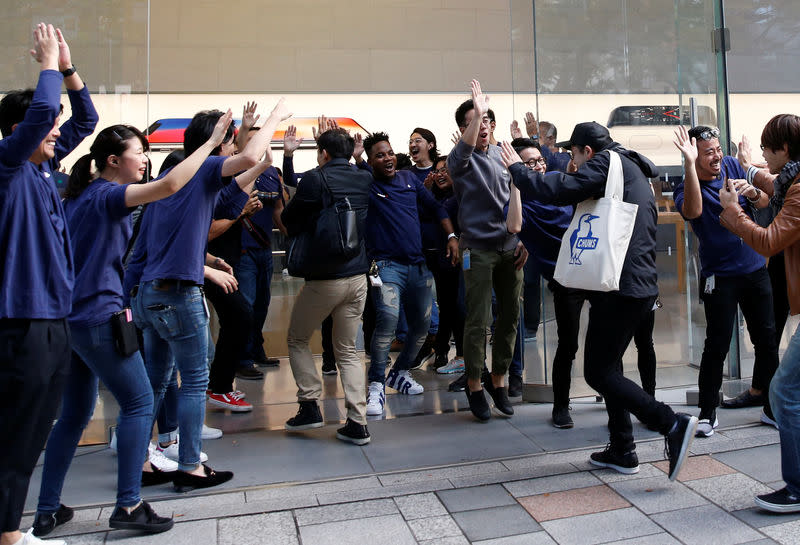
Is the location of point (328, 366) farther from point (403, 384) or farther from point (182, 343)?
point (182, 343)

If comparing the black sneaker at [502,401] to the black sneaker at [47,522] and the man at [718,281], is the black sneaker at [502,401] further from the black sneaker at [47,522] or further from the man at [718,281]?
the black sneaker at [47,522]

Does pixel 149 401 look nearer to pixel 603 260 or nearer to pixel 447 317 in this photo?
pixel 603 260

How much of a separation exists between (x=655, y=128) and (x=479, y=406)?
220cm

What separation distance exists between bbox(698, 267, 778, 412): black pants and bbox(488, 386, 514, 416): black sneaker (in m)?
1.08

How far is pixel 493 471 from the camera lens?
369cm

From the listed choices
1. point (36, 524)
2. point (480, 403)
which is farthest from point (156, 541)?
point (480, 403)

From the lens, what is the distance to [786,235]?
10.2 ft

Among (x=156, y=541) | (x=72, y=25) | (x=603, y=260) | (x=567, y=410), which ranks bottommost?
(x=156, y=541)

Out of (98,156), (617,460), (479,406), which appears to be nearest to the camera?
(98,156)

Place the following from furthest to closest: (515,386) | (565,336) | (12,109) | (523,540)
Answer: (515,386)
(565,336)
(523,540)
(12,109)

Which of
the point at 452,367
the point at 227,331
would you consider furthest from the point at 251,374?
the point at 452,367

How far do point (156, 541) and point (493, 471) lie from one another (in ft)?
5.16

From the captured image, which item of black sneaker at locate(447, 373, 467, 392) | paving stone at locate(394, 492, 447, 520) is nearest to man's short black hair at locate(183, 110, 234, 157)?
paving stone at locate(394, 492, 447, 520)

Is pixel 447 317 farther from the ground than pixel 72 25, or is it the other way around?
pixel 72 25
